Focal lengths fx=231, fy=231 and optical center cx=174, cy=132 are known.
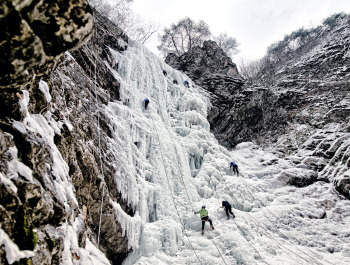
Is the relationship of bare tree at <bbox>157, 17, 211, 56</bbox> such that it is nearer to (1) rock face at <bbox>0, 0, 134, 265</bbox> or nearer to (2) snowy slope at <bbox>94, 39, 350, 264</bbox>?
(2) snowy slope at <bbox>94, 39, 350, 264</bbox>

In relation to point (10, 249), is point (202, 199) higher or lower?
lower

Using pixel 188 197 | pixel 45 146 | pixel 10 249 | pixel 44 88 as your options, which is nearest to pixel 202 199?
pixel 188 197

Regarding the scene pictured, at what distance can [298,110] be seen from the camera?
13.7 meters

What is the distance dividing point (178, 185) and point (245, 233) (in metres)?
2.58

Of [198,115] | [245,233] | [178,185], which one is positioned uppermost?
[198,115]

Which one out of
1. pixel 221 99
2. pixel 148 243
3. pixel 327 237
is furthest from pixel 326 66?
pixel 148 243

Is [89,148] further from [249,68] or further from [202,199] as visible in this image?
[249,68]

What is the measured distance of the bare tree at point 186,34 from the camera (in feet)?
82.8

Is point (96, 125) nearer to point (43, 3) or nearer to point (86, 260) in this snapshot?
point (86, 260)

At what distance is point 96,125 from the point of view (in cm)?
620

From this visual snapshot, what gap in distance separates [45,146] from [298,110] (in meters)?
13.9

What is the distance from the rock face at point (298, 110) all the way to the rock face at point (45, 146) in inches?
339

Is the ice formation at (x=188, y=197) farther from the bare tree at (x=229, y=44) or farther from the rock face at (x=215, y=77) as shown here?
the bare tree at (x=229, y=44)

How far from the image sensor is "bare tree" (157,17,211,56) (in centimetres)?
2523
